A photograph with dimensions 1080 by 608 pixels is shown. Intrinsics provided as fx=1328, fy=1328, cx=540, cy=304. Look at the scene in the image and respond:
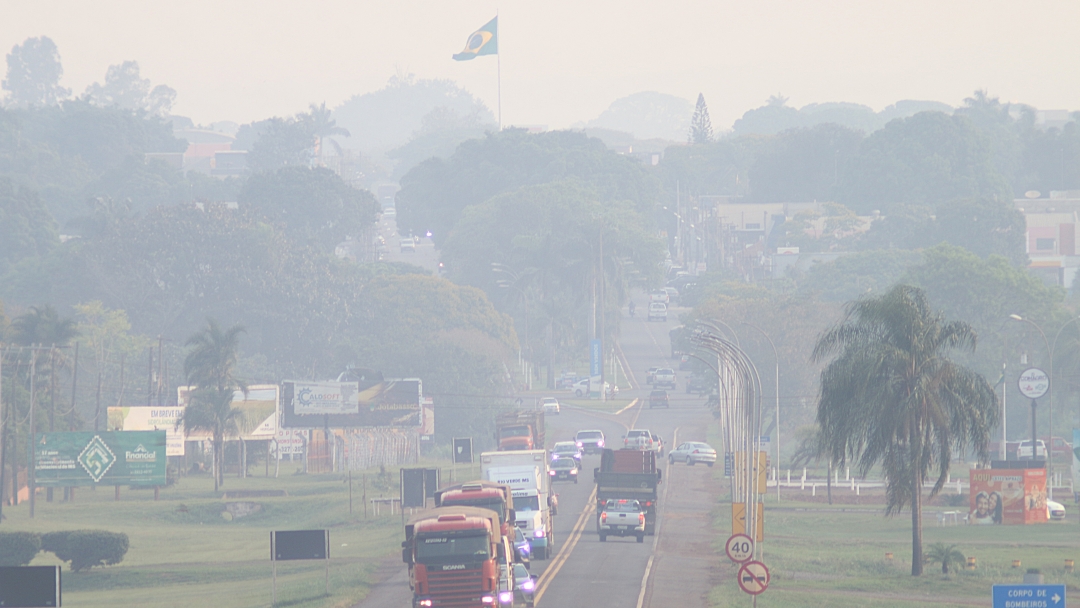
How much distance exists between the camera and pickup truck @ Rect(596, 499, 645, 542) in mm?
50562

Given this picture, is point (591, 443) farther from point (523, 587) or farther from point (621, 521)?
point (523, 587)

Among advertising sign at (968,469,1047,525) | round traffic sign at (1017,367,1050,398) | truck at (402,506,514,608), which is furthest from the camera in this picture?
round traffic sign at (1017,367,1050,398)

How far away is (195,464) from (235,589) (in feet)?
167

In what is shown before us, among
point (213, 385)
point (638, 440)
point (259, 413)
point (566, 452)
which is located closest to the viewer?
point (566, 452)

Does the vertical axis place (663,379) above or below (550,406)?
above

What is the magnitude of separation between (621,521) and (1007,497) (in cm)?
1747

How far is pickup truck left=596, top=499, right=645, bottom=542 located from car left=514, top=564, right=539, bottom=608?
51.0 feet

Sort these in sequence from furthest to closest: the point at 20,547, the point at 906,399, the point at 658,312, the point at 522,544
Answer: the point at 658,312
the point at 20,547
the point at 522,544
the point at 906,399

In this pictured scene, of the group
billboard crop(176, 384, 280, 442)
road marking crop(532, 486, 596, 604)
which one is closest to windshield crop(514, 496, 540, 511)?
road marking crop(532, 486, 596, 604)

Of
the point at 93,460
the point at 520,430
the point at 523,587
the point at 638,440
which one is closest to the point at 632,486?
the point at 523,587

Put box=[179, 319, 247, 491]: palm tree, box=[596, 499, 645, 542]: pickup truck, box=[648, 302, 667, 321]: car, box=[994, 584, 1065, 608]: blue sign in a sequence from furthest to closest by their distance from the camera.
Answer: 1. box=[648, 302, 667, 321]: car
2. box=[179, 319, 247, 491]: palm tree
3. box=[596, 499, 645, 542]: pickup truck
4. box=[994, 584, 1065, 608]: blue sign

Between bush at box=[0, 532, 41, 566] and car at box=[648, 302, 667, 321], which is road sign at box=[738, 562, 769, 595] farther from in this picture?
car at box=[648, 302, 667, 321]

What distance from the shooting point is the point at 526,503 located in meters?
46.0

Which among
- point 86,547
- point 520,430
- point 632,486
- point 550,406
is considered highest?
point 550,406
